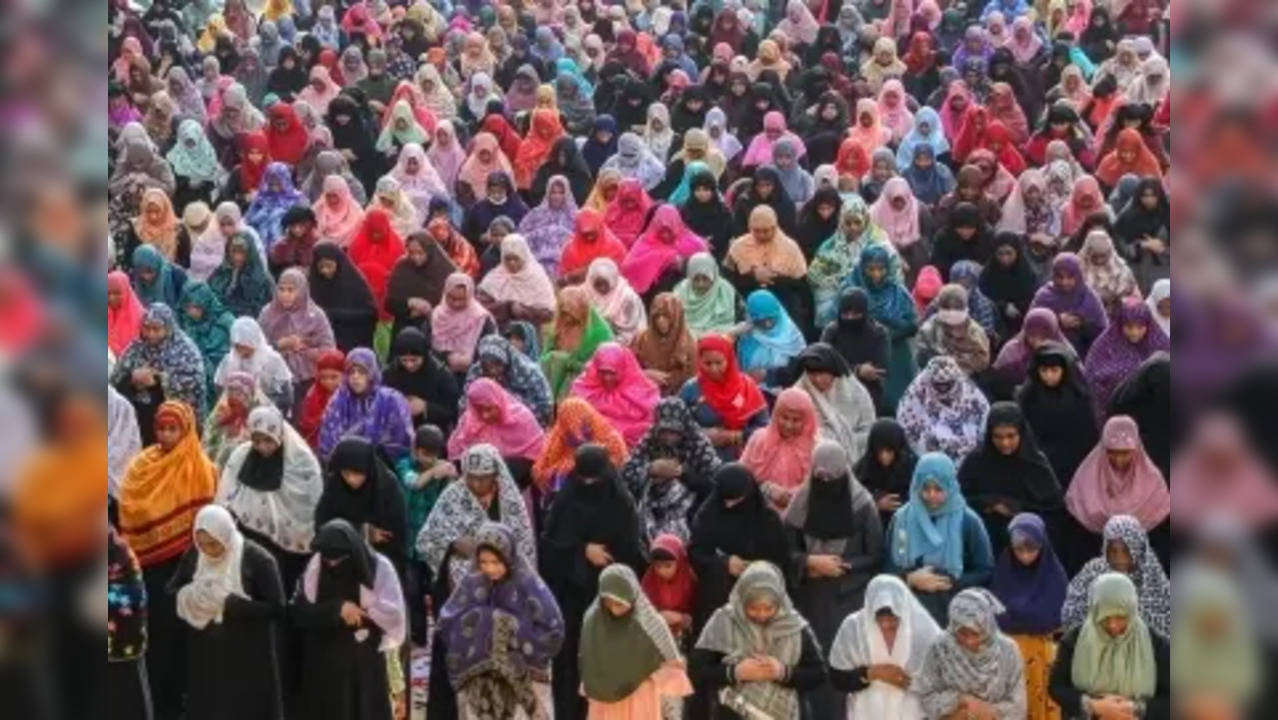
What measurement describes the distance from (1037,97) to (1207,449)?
1462 cm

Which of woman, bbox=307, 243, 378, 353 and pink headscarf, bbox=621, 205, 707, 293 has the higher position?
pink headscarf, bbox=621, 205, 707, 293

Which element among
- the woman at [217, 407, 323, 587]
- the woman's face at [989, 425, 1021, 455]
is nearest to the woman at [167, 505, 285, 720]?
the woman at [217, 407, 323, 587]

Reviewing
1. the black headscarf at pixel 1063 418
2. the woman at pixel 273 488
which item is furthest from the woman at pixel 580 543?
the black headscarf at pixel 1063 418

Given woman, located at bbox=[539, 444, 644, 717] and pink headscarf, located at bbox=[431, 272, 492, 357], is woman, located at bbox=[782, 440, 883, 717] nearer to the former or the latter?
woman, located at bbox=[539, 444, 644, 717]

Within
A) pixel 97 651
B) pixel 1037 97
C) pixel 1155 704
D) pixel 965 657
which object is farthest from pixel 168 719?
pixel 1037 97

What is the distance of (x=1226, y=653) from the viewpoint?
3.63ft

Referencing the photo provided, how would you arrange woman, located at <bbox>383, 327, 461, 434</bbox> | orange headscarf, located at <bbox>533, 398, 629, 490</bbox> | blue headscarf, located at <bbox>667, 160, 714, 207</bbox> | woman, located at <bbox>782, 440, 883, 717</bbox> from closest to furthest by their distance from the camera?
woman, located at <bbox>782, 440, 883, 717</bbox>, orange headscarf, located at <bbox>533, 398, 629, 490</bbox>, woman, located at <bbox>383, 327, 461, 434</bbox>, blue headscarf, located at <bbox>667, 160, 714, 207</bbox>

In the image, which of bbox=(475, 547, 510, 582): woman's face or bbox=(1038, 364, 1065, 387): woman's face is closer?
bbox=(475, 547, 510, 582): woman's face

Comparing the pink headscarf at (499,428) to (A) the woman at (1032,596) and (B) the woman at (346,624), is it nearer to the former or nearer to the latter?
(B) the woman at (346,624)

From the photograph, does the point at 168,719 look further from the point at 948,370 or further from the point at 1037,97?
the point at 1037,97

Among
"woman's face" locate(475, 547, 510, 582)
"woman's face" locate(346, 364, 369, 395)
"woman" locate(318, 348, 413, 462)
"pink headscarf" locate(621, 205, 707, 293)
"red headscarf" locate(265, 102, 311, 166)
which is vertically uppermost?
"red headscarf" locate(265, 102, 311, 166)

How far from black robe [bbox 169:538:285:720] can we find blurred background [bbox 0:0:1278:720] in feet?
17.1

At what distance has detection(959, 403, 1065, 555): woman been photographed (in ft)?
23.2

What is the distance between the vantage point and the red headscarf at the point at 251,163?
12930 millimetres
